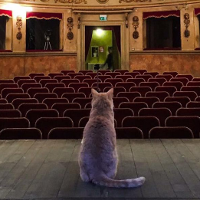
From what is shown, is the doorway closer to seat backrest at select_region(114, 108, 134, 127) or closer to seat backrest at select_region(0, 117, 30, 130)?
→ seat backrest at select_region(114, 108, 134, 127)

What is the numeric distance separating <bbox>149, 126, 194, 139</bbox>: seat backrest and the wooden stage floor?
21cm

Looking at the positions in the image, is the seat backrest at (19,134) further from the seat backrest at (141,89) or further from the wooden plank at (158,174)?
the seat backrest at (141,89)

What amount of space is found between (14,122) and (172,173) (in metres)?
2.53

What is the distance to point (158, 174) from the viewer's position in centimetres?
249

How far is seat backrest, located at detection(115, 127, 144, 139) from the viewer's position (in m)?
3.74

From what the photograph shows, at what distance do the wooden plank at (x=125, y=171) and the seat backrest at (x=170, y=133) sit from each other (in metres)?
0.41

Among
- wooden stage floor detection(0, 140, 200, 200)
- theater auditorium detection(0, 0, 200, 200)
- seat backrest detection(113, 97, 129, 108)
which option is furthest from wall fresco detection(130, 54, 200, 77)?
wooden stage floor detection(0, 140, 200, 200)

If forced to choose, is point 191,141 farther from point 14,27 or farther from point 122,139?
point 14,27

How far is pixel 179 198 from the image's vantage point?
6.66 feet

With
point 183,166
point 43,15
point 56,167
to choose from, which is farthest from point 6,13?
point 183,166

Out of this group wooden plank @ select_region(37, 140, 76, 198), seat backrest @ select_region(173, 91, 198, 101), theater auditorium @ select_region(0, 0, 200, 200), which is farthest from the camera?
seat backrest @ select_region(173, 91, 198, 101)

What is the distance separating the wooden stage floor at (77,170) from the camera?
2.10 m

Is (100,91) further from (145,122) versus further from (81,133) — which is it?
(81,133)

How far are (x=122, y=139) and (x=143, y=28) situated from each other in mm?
9183
